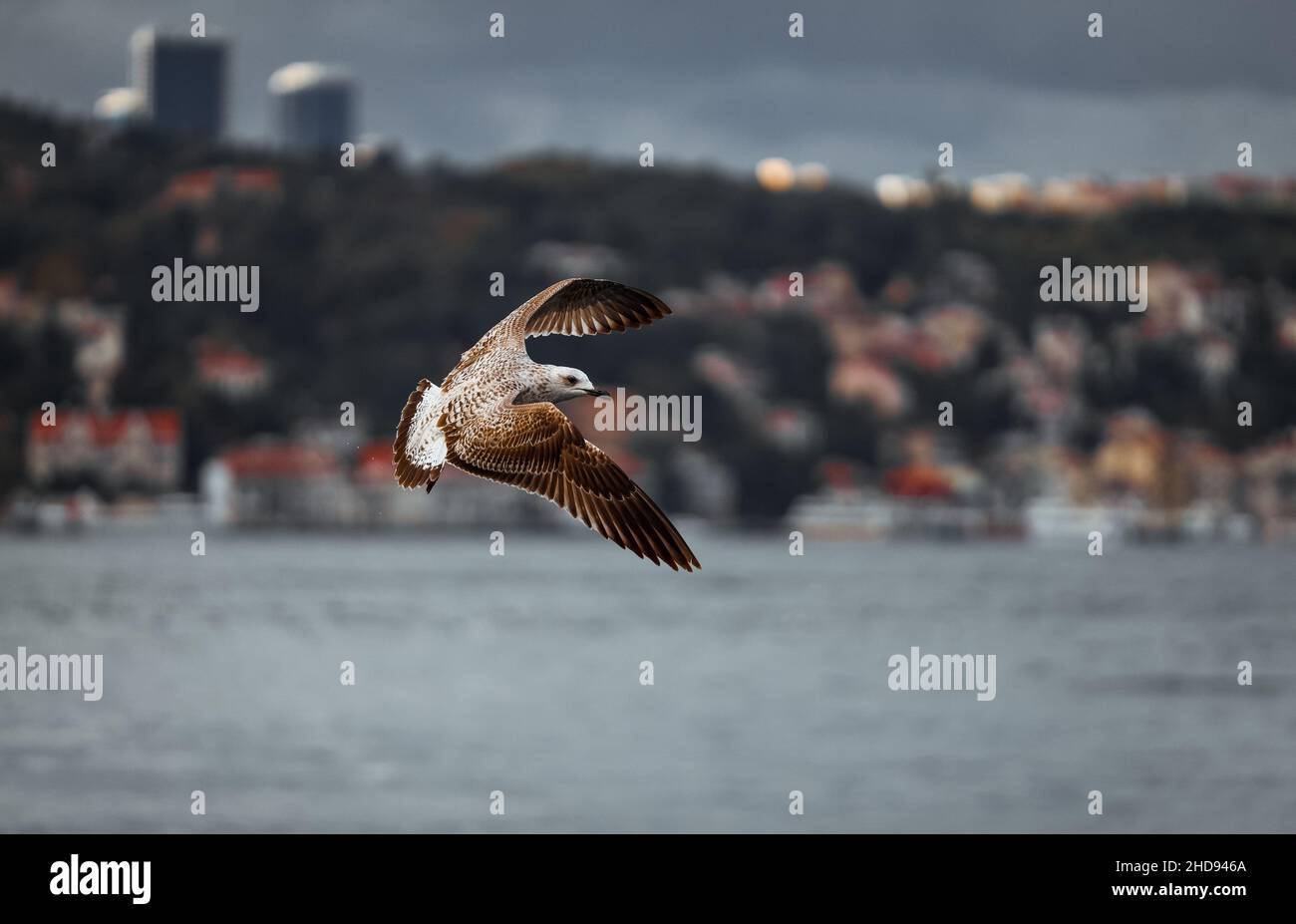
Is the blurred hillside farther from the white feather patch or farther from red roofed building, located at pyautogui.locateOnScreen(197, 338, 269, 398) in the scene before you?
the white feather patch

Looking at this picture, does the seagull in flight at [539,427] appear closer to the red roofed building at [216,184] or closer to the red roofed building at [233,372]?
the red roofed building at [233,372]

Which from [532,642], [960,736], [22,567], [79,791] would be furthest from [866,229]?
[79,791]

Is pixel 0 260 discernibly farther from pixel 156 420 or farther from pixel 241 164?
pixel 156 420

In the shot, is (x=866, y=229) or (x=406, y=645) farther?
(x=866, y=229)

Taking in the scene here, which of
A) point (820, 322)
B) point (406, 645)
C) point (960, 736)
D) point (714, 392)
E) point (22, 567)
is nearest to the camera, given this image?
point (960, 736)

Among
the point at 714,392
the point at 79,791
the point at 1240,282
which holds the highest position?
the point at 1240,282

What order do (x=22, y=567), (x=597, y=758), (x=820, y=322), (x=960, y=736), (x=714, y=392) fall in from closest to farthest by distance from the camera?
1. (x=597, y=758)
2. (x=960, y=736)
3. (x=22, y=567)
4. (x=714, y=392)
5. (x=820, y=322)

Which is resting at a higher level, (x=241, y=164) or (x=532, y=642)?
(x=241, y=164)

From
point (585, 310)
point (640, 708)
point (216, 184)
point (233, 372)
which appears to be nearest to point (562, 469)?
point (585, 310)
